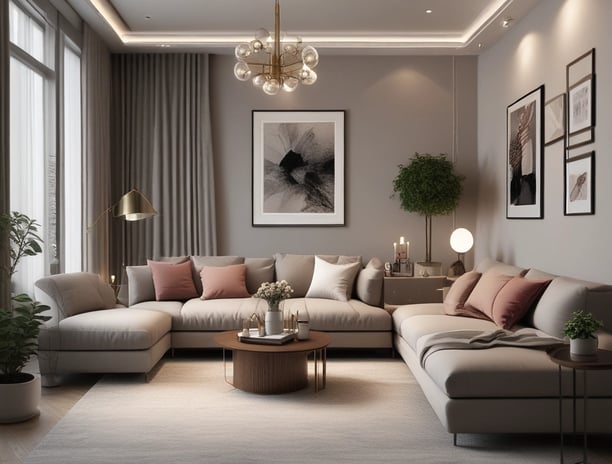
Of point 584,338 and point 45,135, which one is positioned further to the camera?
point 45,135

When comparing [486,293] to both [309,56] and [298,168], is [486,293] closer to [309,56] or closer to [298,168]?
[309,56]

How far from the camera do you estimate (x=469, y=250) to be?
7344mm

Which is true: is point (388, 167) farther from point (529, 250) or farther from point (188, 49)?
point (188, 49)

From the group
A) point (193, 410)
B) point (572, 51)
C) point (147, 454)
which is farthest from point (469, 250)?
point (147, 454)

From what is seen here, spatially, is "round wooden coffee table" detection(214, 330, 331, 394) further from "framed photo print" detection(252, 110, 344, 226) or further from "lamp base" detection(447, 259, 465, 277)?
"framed photo print" detection(252, 110, 344, 226)

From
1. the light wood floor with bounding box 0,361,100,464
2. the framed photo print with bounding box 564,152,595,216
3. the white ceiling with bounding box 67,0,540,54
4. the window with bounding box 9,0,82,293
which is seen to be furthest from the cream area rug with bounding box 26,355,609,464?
the white ceiling with bounding box 67,0,540,54

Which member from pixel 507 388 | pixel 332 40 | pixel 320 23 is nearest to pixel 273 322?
pixel 507 388

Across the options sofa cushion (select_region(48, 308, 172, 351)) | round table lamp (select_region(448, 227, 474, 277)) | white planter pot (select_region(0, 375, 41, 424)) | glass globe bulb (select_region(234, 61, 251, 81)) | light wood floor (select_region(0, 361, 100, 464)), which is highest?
glass globe bulb (select_region(234, 61, 251, 81))

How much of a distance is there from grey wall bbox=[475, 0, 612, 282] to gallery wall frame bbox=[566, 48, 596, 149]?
0.19 feet

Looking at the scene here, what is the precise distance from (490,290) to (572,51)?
6.28 feet

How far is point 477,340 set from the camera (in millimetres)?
3971

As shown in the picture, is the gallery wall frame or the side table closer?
the side table

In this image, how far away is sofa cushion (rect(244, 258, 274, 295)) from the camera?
659 cm

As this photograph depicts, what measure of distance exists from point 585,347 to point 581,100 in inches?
88.3
